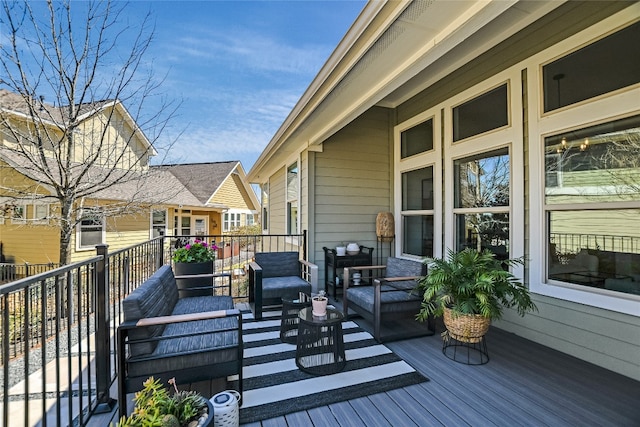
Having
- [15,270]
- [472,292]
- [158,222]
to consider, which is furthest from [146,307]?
[158,222]

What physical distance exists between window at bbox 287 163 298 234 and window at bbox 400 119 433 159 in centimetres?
214

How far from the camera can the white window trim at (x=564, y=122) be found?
7.95ft

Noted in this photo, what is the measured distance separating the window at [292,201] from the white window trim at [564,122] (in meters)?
3.94

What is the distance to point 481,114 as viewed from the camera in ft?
12.4

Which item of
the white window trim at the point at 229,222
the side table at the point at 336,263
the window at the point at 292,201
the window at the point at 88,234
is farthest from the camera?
the white window trim at the point at 229,222

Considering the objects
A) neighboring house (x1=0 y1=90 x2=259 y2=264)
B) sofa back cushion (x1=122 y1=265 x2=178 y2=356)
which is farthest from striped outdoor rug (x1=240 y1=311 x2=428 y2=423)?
neighboring house (x1=0 y1=90 x2=259 y2=264)

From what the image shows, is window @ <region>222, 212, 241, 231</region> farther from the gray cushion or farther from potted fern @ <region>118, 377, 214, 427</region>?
potted fern @ <region>118, 377, 214, 427</region>

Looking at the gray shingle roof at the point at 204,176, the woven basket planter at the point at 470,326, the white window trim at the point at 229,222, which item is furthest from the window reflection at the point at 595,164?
the white window trim at the point at 229,222

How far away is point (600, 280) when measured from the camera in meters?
2.70

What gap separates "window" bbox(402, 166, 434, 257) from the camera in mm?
4590

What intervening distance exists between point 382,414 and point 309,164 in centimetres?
370

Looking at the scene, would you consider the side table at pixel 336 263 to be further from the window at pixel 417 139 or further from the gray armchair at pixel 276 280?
the window at pixel 417 139

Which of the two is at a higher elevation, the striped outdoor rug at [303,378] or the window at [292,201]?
the window at [292,201]

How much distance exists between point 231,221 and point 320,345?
14.3 m
